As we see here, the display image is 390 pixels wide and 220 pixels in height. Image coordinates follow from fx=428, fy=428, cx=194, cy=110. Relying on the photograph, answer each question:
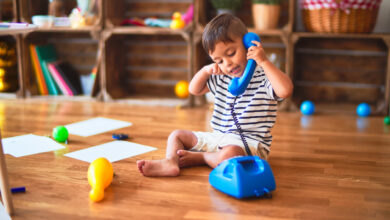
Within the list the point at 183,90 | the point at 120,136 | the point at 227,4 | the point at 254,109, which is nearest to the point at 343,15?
the point at 227,4

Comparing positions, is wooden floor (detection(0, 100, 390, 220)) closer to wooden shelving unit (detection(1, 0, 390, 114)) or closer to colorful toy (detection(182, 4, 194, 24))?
wooden shelving unit (detection(1, 0, 390, 114))

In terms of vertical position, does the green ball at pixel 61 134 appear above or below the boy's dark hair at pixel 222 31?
below

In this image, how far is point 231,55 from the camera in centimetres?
139

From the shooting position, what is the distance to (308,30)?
8.70ft

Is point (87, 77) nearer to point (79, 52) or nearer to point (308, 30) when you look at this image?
point (79, 52)

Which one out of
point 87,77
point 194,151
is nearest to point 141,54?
point 87,77

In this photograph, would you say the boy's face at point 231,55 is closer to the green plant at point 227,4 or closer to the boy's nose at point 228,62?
the boy's nose at point 228,62

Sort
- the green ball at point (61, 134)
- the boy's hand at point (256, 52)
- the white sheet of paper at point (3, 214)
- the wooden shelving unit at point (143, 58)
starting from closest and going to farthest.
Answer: the white sheet of paper at point (3, 214) → the boy's hand at point (256, 52) → the green ball at point (61, 134) → the wooden shelving unit at point (143, 58)

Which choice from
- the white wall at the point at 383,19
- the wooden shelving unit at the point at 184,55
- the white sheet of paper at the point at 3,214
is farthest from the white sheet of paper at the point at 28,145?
the white wall at the point at 383,19

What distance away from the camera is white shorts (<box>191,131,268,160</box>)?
1.52 meters

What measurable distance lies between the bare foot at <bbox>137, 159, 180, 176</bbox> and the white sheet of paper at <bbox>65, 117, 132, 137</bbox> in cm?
66

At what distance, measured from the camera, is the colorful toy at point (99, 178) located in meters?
1.25

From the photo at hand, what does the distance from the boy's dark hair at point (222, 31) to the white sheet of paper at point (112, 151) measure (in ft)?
1.92

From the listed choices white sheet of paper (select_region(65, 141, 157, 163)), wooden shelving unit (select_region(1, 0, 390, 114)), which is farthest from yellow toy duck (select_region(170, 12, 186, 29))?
white sheet of paper (select_region(65, 141, 157, 163))
